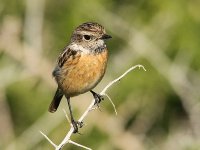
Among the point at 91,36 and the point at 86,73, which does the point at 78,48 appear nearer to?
the point at 91,36

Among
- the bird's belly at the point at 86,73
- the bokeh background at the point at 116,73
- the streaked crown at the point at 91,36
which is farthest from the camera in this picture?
the bokeh background at the point at 116,73

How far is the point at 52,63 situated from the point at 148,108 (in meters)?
1.57

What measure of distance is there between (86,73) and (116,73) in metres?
3.48

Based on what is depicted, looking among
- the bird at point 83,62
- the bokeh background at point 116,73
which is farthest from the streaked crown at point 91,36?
the bokeh background at point 116,73

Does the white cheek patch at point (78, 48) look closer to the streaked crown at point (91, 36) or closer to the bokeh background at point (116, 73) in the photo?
the streaked crown at point (91, 36)

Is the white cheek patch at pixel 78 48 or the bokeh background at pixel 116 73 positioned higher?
the white cheek patch at pixel 78 48

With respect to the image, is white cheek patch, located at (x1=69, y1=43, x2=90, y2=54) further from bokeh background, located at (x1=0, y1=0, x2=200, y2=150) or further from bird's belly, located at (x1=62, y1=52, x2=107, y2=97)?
bokeh background, located at (x1=0, y1=0, x2=200, y2=150)

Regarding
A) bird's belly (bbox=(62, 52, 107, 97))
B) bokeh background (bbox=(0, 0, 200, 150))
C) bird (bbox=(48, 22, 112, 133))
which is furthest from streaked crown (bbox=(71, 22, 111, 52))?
bokeh background (bbox=(0, 0, 200, 150))

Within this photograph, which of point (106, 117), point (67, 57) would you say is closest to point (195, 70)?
point (106, 117)

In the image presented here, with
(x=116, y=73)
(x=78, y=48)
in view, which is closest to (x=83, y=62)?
(x=78, y=48)

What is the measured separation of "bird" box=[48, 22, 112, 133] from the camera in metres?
9.70

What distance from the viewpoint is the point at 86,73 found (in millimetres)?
9711

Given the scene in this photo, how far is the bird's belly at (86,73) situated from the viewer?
381 inches

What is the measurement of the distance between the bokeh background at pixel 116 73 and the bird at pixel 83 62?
231cm
